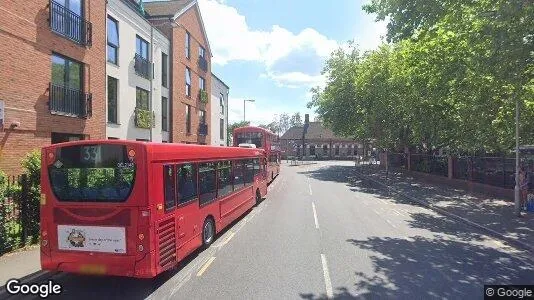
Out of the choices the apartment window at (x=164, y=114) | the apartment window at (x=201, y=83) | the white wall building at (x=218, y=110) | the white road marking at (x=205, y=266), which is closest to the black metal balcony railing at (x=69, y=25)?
the apartment window at (x=164, y=114)

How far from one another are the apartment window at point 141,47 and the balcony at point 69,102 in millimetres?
6856

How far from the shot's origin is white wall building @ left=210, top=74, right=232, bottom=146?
4081 cm

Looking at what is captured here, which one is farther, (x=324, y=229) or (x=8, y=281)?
(x=324, y=229)

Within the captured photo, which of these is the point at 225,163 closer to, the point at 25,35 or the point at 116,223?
the point at 116,223

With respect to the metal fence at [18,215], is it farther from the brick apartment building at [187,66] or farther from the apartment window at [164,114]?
the brick apartment building at [187,66]

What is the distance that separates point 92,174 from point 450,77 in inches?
647

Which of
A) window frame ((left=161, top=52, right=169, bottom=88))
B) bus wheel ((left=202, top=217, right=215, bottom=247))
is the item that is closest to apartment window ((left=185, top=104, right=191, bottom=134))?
window frame ((left=161, top=52, right=169, bottom=88))

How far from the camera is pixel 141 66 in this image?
23.2 meters

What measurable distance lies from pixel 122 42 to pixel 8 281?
16.1 metres

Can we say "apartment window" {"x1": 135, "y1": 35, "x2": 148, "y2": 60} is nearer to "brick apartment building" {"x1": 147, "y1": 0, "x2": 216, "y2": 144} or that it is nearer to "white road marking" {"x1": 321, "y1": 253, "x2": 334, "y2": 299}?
"brick apartment building" {"x1": 147, "y1": 0, "x2": 216, "y2": 144}

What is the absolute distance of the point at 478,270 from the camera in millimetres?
8922

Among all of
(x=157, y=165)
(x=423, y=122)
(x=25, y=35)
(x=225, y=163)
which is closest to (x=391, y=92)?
(x=423, y=122)

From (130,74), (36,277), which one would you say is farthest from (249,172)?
(36,277)

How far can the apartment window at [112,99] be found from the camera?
2025 centimetres
